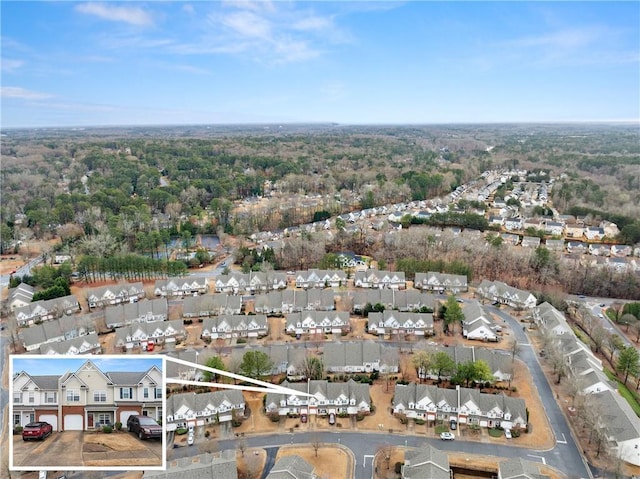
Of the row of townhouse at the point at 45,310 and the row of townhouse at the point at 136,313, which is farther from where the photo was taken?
the row of townhouse at the point at 45,310

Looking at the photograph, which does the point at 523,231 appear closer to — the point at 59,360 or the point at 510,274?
the point at 510,274

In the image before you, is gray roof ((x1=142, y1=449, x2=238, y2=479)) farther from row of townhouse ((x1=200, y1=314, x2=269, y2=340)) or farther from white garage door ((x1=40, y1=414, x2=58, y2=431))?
row of townhouse ((x1=200, y1=314, x2=269, y2=340))

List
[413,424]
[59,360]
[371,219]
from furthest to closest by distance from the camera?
[371,219] → [413,424] → [59,360]

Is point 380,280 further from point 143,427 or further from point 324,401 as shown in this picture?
point 143,427

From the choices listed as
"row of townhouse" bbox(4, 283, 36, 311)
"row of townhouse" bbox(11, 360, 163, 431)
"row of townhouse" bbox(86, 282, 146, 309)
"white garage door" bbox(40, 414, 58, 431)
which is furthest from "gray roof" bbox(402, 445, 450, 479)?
"row of townhouse" bbox(4, 283, 36, 311)

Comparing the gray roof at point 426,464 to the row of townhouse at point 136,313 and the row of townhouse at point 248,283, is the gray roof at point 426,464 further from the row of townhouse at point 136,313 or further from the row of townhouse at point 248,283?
the row of townhouse at point 248,283

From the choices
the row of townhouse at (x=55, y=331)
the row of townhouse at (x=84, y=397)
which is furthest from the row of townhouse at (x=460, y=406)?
the row of townhouse at (x=55, y=331)

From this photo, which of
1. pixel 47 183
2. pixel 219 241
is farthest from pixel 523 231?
pixel 47 183

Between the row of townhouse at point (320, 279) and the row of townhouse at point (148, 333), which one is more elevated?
the row of townhouse at point (320, 279)
